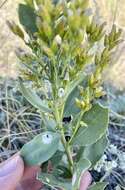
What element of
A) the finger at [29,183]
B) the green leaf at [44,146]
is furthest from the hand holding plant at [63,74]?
the finger at [29,183]

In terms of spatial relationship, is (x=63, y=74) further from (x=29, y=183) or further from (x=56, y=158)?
(x=29, y=183)

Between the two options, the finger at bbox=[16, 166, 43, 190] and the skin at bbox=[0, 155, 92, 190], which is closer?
the skin at bbox=[0, 155, 92, 190]

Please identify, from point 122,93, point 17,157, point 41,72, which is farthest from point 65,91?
point 122,93

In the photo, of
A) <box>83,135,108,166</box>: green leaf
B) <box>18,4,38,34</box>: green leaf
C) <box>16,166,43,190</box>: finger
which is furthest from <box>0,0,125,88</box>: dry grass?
<box>18,4,38,34</box>: green leaf

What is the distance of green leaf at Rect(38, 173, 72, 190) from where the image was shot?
21.7 inches

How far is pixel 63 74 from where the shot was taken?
1.57 ft

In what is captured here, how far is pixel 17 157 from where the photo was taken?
0.60 metres

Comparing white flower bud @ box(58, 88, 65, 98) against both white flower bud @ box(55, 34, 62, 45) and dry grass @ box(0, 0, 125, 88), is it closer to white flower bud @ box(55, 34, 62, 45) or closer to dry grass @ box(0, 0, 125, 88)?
white flower bud @ box(55, 34, 62, 45)

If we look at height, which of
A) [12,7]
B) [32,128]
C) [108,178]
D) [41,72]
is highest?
[12,7]

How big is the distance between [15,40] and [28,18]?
65 cm

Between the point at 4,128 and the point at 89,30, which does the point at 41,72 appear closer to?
the point at 89,30

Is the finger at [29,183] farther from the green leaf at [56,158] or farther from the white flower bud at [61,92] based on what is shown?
the white flower bud at [61,92]

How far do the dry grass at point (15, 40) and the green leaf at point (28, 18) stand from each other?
0.62 metres

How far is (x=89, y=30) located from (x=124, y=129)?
0.58 m
